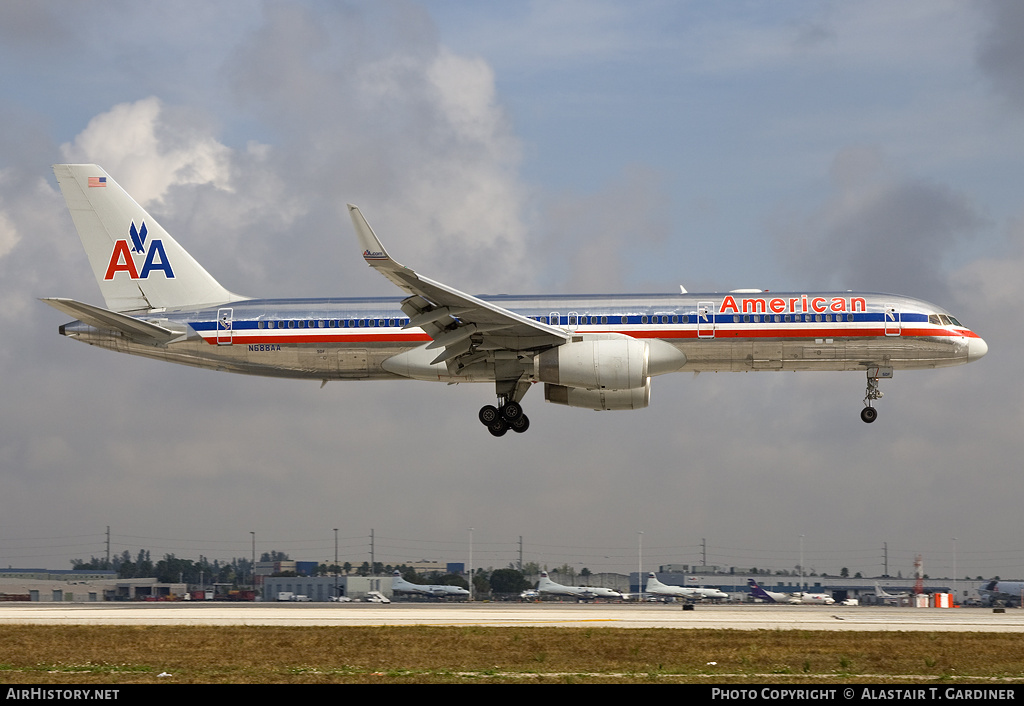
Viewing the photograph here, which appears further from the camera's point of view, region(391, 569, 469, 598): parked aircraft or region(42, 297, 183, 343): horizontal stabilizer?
region(391, 569, 469, 598): parked aircraft

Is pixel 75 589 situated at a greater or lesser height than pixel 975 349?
lesser

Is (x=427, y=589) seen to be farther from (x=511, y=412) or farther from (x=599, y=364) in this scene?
(x=599, y=364)

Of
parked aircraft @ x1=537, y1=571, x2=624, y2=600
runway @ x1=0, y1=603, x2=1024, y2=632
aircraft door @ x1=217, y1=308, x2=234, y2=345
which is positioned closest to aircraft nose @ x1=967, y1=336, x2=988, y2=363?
runway @ x1=0, y1=603, x2=1024, y2=632

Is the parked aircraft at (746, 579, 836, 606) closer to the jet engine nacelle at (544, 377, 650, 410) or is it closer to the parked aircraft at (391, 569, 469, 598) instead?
the parked aircraft at (391, 569, 469, 598)

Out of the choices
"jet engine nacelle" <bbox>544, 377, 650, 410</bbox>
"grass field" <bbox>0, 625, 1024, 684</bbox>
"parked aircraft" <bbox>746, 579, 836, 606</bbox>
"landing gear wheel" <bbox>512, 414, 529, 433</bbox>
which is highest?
"jet engine nacelle" <bbox>544, 377, 650, 410</bbox>

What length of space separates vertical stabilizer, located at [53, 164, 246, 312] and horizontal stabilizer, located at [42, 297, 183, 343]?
277 centimetres

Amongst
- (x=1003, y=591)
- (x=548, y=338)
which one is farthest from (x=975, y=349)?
(x=1003, y=591)

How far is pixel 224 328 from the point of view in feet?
132

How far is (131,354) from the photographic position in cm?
4088

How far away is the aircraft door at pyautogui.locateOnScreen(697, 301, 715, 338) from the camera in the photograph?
37719 millimetres

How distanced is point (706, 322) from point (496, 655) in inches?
717

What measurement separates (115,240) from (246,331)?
331 inches
